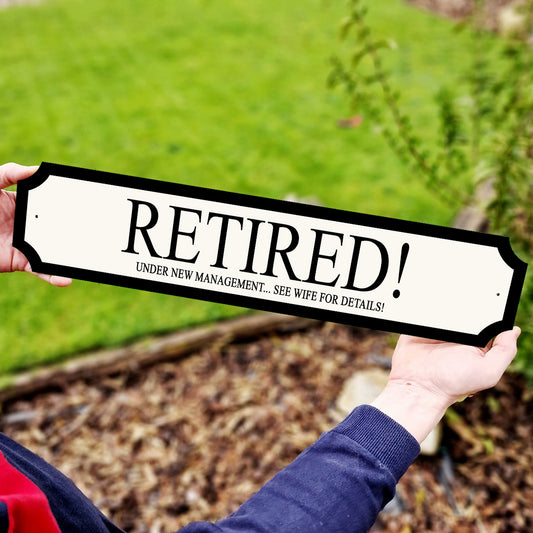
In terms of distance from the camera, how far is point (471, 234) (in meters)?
1.26

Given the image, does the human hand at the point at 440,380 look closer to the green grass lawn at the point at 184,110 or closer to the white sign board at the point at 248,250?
the white sign board at the point at 248,250

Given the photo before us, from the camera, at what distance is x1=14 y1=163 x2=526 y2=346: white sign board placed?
1295 mm

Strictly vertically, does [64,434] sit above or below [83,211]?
below

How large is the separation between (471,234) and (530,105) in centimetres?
127

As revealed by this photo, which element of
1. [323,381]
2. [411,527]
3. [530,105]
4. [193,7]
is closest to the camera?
[530,105]

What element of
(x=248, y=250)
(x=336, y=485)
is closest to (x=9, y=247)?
(x=248, y=250)

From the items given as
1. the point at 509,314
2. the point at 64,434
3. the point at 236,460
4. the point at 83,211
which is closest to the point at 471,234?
the point at 509,314

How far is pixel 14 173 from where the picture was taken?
4.36 ft

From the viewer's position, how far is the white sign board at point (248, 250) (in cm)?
129

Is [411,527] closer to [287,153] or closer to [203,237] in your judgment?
[203,237]

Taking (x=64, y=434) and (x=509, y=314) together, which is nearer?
(x=509, y=314)

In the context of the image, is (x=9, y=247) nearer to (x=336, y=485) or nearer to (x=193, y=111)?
(x=336, y=485)

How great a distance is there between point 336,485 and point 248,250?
24.3 inches

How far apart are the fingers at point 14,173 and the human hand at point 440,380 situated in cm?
112
